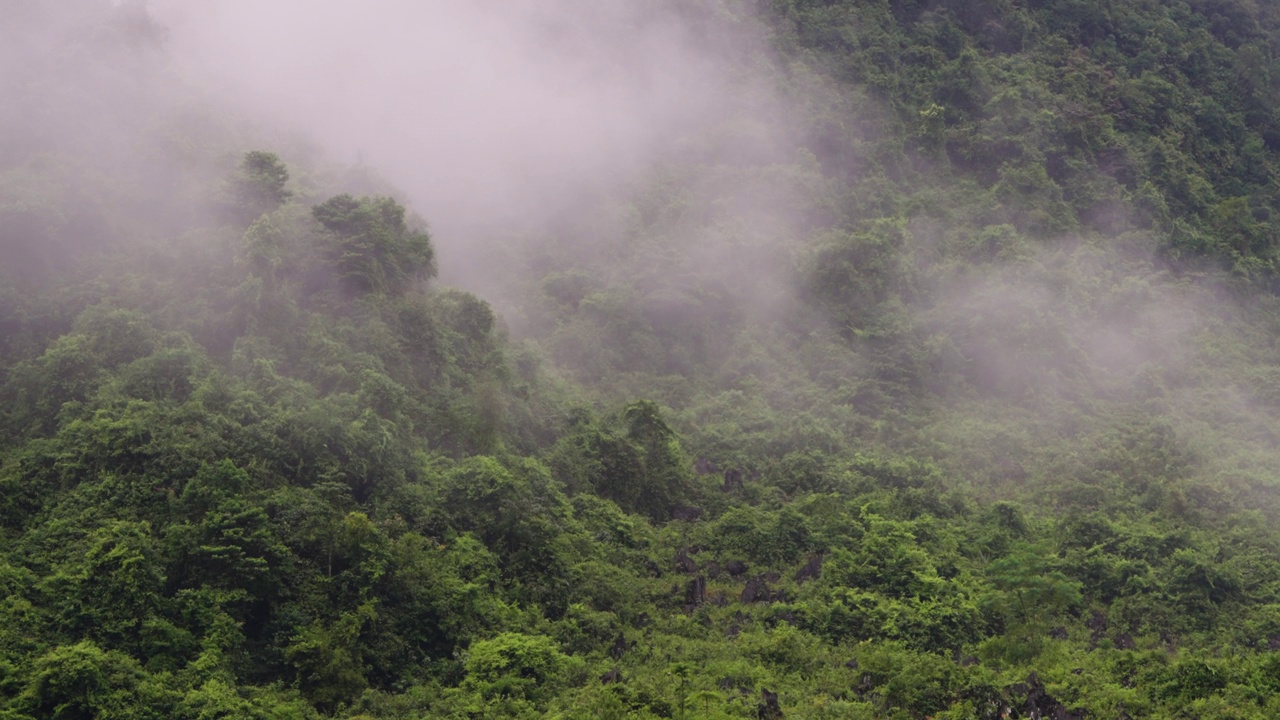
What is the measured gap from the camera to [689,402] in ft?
128

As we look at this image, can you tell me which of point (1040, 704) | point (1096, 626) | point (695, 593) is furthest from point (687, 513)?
point (1040, 704)

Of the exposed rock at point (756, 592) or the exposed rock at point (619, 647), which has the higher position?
the exposed rock at point (756, 592)

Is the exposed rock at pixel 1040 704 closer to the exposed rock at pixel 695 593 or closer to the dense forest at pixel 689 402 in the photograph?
the dense forest at pixel 689 402

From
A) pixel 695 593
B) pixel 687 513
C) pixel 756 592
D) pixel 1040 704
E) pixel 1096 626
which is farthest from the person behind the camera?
pixel 687 513

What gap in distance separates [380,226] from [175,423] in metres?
9.67

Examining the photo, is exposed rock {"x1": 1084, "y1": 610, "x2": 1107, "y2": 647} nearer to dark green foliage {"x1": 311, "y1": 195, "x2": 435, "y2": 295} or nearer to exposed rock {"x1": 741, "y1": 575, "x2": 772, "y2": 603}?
exposed rock {"x1": 741, "y1": 575, "x2": 772, "y2": 603}

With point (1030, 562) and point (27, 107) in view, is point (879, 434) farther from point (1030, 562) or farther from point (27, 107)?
point (27, 107)

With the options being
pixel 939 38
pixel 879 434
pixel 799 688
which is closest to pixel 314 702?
pixel 799 688

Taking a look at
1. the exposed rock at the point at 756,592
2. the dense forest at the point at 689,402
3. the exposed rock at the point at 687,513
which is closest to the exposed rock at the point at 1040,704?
the dense forest at the point at 689,402

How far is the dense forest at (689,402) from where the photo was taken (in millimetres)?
24000

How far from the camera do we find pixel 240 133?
4200 centimetres

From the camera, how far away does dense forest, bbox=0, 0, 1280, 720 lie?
24.0 m

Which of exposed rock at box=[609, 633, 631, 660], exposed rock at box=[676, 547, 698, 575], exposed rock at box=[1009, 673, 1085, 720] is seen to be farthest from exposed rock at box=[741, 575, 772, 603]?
exposed rock at box=[1009, 673, 1085, 720]

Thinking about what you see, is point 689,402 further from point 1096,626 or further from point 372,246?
point 1096,626
